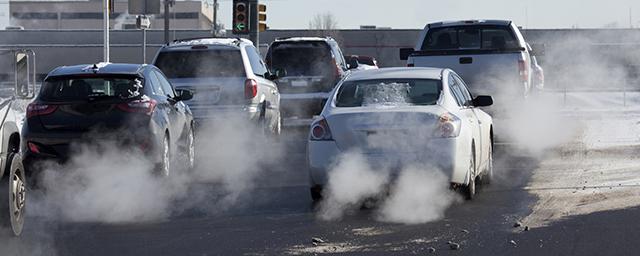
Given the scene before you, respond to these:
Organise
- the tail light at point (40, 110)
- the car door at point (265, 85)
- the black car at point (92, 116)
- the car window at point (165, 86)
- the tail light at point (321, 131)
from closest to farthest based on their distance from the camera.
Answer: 1. the tail light at point (321, 131)
2. the black car at point (92, 116)
3. the tail light at point (40, 110)
4. the car window at point (165, 86)
5. the car door at point (265, 85)

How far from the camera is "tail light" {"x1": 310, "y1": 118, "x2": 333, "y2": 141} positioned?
1210 centimetres

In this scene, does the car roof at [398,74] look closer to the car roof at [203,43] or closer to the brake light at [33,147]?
the brake light at [33,147]

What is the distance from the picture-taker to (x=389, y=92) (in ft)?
42.3

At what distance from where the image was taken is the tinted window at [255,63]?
19.5m

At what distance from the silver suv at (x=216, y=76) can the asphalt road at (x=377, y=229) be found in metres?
4.17

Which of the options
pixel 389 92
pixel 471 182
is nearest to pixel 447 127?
pixel 471 182

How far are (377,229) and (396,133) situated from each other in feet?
4.42

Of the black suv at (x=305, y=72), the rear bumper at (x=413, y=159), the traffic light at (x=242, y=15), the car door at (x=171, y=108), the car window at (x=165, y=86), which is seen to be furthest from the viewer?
the traffic light at (x=242, y=15)

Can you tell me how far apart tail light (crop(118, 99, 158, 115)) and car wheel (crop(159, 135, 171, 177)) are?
407 millimetres

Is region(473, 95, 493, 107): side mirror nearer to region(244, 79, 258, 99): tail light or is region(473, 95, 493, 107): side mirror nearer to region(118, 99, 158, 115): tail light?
region(118, 99, 158, 115): tail light

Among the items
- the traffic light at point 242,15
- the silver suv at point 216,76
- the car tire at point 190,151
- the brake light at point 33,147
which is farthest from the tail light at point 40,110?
the traffic light at point 242,15

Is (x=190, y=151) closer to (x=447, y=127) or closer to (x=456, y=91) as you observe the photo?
(x=456, y=91)

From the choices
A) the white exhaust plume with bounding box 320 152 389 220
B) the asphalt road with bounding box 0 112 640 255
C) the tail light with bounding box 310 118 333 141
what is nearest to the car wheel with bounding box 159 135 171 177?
the asphalt road with bounding box 0 112 640 255

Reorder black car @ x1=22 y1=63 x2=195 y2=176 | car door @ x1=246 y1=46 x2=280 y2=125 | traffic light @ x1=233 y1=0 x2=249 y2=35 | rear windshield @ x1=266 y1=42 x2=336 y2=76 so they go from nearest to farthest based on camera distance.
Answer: black car @ x1=22 y1=63 x2=195 y2=176 < car door @ x1=246 y1=46 x2=280 y2=125 < rear windshield @ x1=266 y1=42 x2=336 y2=76 < traffic light @ x1=233 y1=0 x2=249 y2=35
